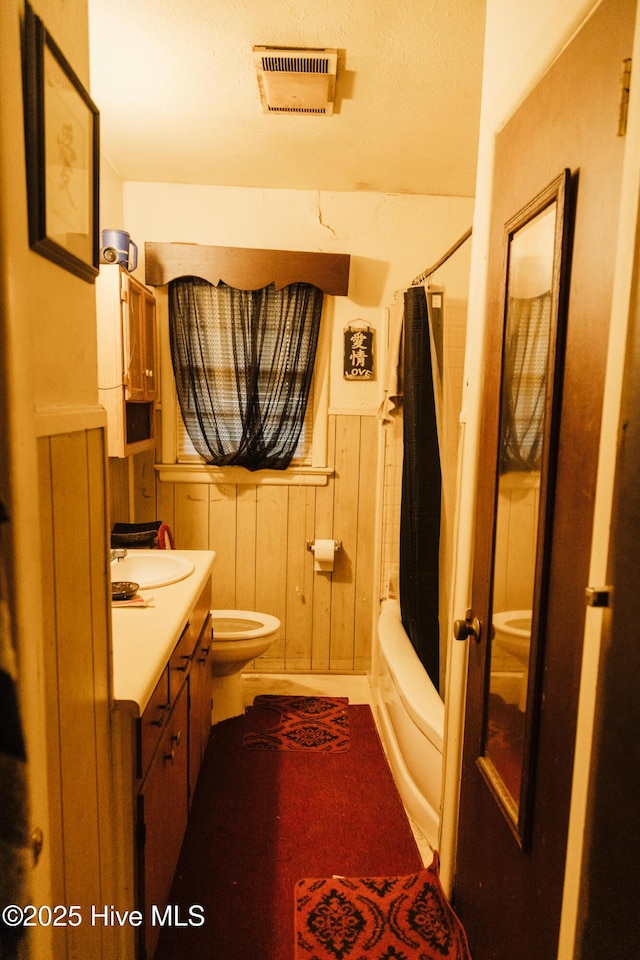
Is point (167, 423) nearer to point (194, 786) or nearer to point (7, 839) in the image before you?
point (194, 786)

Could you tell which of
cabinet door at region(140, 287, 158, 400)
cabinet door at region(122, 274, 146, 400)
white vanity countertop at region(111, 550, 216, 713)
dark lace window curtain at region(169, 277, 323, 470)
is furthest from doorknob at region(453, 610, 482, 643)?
cabinet door at region(140, 287, 158, 400)

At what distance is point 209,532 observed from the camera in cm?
317

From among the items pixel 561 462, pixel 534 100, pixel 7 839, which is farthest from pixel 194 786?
pixel 534 100

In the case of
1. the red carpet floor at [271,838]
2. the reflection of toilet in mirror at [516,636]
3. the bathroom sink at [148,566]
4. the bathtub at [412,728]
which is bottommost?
the red carpet floor at [271,838]

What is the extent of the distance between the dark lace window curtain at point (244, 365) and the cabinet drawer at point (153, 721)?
1.67m

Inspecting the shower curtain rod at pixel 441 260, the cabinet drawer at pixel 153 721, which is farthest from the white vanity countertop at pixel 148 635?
the shower curtain rod at pixel 441 260

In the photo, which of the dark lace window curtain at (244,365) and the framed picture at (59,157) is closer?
the framed picture at (59,157)

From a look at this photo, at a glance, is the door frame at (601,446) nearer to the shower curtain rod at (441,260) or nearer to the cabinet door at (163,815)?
the shower curtain rod at (441,260)

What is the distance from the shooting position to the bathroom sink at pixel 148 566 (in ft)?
7.41

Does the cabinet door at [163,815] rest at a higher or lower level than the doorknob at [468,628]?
lower

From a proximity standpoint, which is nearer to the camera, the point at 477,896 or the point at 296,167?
the point at 477,896

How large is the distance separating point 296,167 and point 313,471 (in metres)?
1.52

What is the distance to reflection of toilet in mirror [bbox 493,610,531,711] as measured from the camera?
1.14m

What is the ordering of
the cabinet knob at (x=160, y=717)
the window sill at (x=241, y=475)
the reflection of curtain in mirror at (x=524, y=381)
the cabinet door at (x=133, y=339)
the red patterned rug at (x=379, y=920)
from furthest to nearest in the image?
the window sill at (x=241, y=475), the cabinet door at (x=133, y=339), the red patterned rug at (x=379, y=920), the cabinet knob at (x=160, y=717), the reflection of curtain in mirror at (x=524, y=381)
